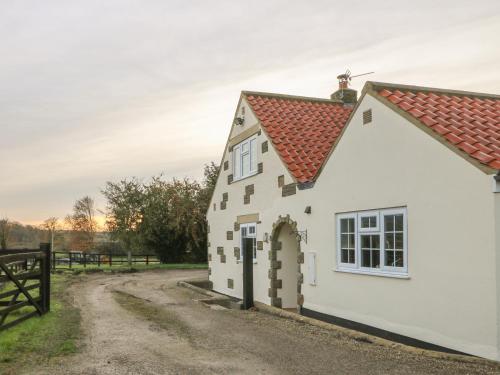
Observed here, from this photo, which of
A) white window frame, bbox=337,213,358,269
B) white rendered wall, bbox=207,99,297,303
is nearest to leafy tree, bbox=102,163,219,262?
white rendered wall, bbox=207,99,297,303

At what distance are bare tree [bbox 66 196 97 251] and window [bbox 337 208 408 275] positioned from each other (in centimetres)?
5865

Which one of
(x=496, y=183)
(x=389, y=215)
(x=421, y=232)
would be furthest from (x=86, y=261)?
(x=496, y=183)

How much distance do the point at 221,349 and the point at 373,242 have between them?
145 inches

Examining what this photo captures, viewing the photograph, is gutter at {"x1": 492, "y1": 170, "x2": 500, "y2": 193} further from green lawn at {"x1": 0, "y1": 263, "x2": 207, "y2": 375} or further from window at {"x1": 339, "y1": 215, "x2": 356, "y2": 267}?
green lawn at {"x1": 0, "y1": 263, "x2": 207, "y2": 375}

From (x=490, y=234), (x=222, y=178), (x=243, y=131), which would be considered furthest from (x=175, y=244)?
(x=490, y=234)

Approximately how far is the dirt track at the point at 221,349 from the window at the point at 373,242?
1.52m

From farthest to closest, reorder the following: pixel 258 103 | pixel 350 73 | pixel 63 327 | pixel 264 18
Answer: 1. pixel 350 73
2. pixel 258 103
3. pixel 264 18
4. pixel 63 327

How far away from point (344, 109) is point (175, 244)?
76.6ft

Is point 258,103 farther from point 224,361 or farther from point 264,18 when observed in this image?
point 224,361

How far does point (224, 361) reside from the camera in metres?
8.50

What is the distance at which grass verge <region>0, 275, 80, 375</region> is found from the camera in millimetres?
8461

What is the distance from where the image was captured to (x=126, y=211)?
125 feet

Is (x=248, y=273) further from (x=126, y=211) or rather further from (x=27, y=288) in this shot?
(x=126, y=211)

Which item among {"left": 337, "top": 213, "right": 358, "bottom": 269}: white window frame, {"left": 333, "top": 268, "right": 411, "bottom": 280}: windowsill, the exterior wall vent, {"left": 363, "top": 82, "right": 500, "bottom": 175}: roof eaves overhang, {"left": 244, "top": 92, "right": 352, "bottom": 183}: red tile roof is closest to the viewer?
{"left": 363, "top": 82, "right": 500, "bottom": 175}: roof eaves overhang
